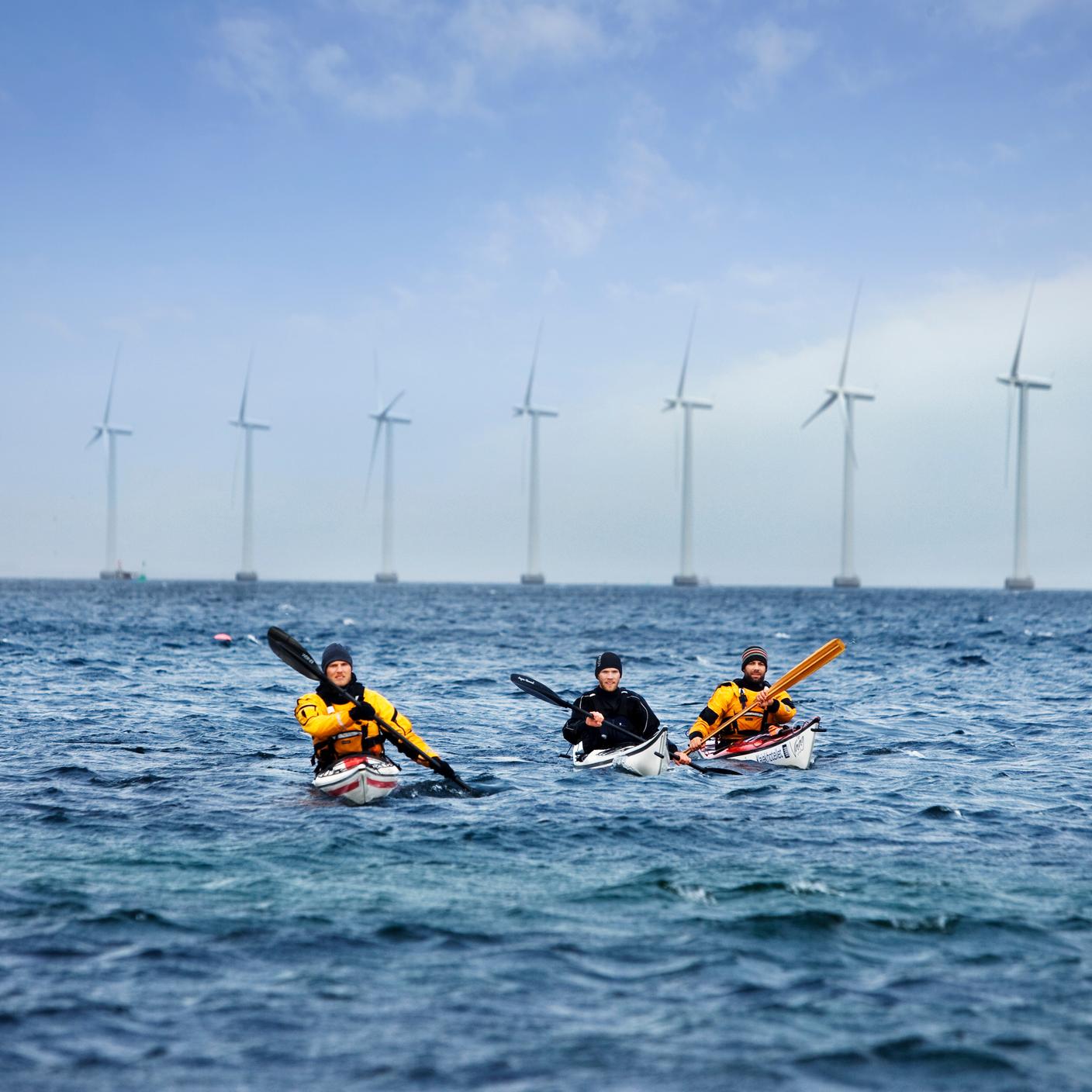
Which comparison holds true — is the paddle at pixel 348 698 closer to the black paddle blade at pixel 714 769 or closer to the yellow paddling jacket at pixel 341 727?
the yellow paddling jacket at pixel 341 727

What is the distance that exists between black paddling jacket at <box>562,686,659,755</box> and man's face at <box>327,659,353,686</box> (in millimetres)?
4256

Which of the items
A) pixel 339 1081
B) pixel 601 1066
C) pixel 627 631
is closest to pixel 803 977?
pixel 601 1066

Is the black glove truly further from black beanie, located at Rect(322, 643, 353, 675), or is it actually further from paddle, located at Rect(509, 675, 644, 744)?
paddle, located at Rect(509, 675, 644, 744)

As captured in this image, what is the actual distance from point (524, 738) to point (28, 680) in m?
16.5

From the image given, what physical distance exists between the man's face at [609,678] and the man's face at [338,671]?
394cm

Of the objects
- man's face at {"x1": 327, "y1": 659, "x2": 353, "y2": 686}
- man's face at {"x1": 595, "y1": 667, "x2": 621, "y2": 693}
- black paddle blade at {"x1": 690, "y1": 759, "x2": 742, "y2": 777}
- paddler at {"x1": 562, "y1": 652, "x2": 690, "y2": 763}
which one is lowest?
black paddle blade at {"x1": 690, "y1": 759, "x2": 742, "y2": 777}

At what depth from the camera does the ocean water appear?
23.0ft

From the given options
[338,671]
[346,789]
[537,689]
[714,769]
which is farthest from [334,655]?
[714,769]

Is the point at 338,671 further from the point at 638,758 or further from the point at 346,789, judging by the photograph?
the point at 638,758

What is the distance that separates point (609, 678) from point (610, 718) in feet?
2.69

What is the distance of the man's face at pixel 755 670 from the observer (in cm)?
1821

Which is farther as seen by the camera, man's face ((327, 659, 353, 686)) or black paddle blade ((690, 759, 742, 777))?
black paddle blade ((690, 759, 742, 777))

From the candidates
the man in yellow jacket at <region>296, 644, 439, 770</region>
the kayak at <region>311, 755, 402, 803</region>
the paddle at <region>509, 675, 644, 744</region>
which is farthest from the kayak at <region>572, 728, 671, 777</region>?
the kayak at <region>311, 755, 402, 803</region>

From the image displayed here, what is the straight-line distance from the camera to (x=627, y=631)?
67.9 metres
